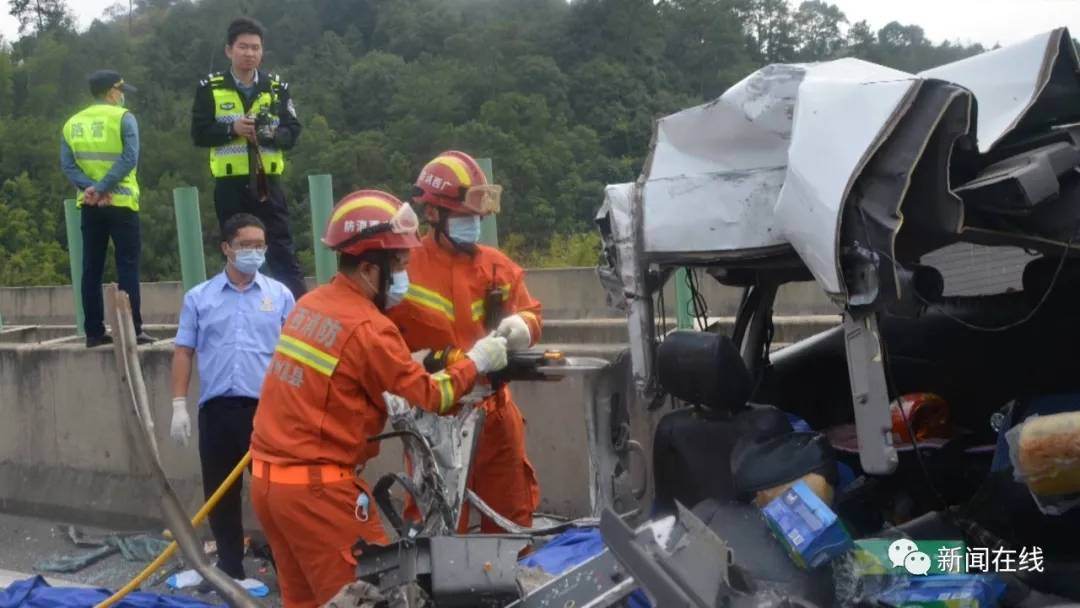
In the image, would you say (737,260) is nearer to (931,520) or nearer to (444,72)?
(931,520)

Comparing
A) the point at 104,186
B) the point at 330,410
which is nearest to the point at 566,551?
the point at 330,410

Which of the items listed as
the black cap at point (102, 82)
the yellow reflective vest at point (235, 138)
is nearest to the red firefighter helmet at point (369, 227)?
the yellow reflective vest at point (235, 138)

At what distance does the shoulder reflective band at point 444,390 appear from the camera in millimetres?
4453

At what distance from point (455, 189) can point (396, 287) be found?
96cm

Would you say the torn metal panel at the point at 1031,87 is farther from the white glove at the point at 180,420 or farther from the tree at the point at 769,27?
the tree at the point at 769,27

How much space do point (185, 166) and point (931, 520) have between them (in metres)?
35.9

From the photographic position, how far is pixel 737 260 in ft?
12.3

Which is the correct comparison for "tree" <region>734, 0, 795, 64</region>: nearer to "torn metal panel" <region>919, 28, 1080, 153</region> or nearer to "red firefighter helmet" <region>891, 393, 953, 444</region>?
"red firefighter helmet" <region>891, 393, 953, 444</region>

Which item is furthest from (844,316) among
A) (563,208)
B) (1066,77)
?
(563,208)

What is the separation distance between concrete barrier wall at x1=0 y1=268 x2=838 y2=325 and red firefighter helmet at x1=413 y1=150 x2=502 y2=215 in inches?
49.4

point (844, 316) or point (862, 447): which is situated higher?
point (844, 316)

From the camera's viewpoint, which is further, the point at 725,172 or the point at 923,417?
the point at 923,417

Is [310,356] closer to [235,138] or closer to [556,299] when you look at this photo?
[235,138]

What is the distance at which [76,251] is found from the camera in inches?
380
